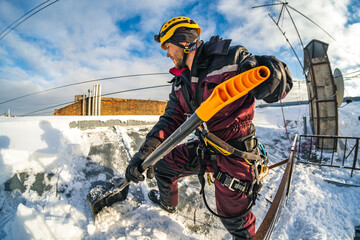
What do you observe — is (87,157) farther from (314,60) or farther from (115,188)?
(314,60)

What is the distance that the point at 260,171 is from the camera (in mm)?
1780

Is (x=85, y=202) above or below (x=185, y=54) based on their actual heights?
below

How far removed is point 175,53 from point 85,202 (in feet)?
7.31

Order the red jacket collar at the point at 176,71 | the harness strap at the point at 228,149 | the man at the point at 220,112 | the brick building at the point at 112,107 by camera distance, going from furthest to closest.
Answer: the brick building at the point at 112,107 < the red jacket collar at the point at 176,71 < the harness strap at the point at 228,149 < the man at the point at 220,112

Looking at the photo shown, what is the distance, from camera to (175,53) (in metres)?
1.98

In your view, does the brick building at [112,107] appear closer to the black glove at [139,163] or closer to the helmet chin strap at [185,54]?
the black glove at [139,163]

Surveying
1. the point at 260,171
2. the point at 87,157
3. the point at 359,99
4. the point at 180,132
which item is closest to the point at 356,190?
the point at 260,171

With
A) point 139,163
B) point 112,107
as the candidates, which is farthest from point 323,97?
point 112,107

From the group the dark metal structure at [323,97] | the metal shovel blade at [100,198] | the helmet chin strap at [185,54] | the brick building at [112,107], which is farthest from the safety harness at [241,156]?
the dark metal structure at [323,97]

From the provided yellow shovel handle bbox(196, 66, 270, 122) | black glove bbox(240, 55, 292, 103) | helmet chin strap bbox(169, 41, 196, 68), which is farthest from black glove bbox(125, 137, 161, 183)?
black glove bbox(240, 55, 292, 103)

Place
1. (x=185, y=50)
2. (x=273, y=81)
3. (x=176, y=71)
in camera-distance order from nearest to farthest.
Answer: (x=273, y=81), (x=185, y=50), (x=176, y=71)

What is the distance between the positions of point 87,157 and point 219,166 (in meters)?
2.33

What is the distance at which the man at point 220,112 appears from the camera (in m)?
1.49

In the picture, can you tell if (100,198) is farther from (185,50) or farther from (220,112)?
(185,50)
